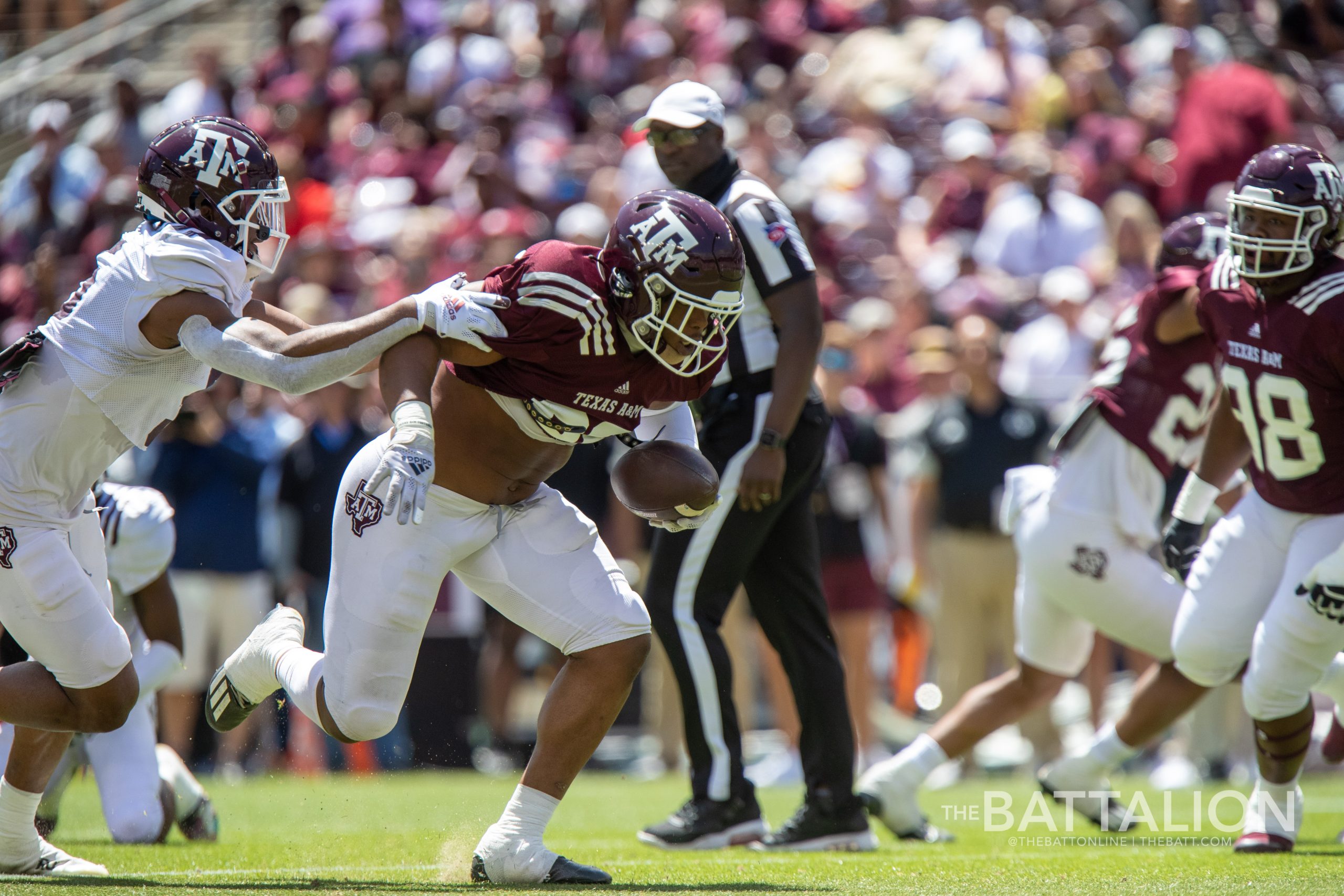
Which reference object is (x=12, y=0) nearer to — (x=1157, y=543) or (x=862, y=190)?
(x=862, y=190)

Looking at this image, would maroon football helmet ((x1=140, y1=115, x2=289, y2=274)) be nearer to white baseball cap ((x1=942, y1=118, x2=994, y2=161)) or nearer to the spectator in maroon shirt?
the spectator in maroon shirt

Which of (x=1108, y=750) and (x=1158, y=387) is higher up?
(x=1158, y=387)

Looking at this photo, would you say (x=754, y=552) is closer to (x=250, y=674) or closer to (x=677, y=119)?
(x=677, y=119)

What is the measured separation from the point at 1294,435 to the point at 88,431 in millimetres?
3471

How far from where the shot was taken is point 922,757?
222 inches

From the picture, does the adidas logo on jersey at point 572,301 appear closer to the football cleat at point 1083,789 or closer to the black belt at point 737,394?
the black belt at point 737,394

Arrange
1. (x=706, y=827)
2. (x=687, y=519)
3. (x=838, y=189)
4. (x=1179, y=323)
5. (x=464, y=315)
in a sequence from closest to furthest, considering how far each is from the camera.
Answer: (x=464, y=315), (x=687, y=519), (x=706, y=827), (x=1179, y=323), (x=838, y=189)

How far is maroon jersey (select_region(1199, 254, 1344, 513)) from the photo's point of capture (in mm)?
4609

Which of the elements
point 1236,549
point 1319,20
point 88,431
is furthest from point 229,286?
point 1319,20

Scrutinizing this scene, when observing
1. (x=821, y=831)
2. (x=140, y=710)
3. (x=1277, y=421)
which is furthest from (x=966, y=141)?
(x=140, y=710)

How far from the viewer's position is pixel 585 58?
1306 centimetres

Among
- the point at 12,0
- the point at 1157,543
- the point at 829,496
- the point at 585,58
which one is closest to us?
the point at 1157,543

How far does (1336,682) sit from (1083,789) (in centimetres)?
101

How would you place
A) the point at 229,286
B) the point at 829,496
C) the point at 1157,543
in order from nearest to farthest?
the point at 229,286 < the point at 1157,543 < the point at 829,496
